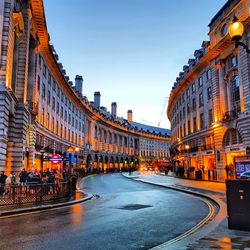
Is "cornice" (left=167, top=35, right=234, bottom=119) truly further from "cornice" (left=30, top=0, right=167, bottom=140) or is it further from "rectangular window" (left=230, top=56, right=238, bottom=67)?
"cornice" (left=30, top=0, right=167, bottom=140)

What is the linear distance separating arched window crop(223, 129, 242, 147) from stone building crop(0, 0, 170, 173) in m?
18.9

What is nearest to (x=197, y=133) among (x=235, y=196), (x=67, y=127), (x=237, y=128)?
(x=237, y=128)

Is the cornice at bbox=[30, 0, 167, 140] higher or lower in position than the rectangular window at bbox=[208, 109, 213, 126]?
higher

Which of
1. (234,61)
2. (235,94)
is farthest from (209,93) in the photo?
(234,61)

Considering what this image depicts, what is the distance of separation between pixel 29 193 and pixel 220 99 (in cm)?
3044

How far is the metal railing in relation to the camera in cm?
1452

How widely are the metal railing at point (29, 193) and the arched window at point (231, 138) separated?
23.9m

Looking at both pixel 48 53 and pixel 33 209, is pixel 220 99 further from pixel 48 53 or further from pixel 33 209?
pixel 33 209

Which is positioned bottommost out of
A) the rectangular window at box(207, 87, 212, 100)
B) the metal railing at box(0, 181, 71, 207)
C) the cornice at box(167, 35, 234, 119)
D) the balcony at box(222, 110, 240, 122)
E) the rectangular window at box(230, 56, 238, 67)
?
the metal railing at box(0, 181, 71, 207)

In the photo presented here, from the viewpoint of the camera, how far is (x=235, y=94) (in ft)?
121

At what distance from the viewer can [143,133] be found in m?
134

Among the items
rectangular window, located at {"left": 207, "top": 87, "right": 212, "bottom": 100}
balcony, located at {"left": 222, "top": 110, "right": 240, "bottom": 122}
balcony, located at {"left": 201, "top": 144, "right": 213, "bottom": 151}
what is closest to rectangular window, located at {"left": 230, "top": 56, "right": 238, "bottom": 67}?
balcony, located at {"left": 222, "top": 110, "right": 240, "bottom": 122}

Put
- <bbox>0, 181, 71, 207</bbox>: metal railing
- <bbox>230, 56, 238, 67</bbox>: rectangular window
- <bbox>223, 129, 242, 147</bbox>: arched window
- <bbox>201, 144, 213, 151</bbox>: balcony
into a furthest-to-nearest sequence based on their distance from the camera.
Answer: <bbox>201, 144, 213, 151</bbox>: balcony, <bbox>230, 56, 238, 67</bbox>: rectangular window, <bbox>223, 129, 242, 147</bbox>: arched window, <bbox>0, 181, 71, 207</bbox>: metal railing

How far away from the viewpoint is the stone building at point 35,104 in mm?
21734
